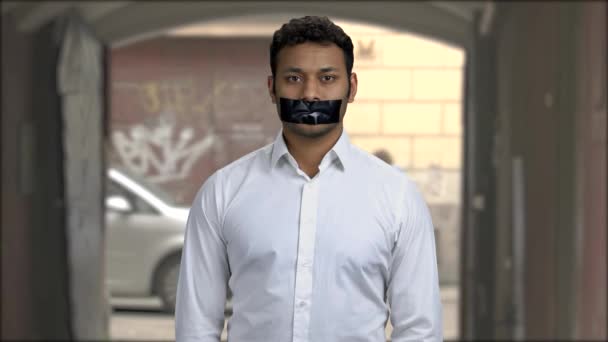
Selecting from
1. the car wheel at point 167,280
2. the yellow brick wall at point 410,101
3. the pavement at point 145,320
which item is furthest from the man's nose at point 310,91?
the yellow brick wall at point 410,101

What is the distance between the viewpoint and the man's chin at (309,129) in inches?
31.3

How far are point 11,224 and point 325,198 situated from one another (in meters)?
7.59

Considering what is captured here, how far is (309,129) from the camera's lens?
0.80m

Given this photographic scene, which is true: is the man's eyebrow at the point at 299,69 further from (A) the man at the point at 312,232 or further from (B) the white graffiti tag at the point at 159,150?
(B) the white graffiti tag at the point at 159,150

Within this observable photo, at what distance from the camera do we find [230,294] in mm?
857

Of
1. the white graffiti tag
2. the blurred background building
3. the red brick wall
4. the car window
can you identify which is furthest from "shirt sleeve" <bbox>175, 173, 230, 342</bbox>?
the white graffiti tag

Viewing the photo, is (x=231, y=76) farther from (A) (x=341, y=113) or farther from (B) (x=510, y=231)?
(A) (x=341, y=113)

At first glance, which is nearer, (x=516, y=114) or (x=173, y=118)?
(x=516, y=114)

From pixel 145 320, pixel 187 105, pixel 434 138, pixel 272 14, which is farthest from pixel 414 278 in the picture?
pixel 187 105

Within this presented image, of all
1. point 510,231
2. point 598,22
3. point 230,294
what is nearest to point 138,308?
point 510,231

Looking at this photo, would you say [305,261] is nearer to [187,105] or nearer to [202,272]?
[202,272]

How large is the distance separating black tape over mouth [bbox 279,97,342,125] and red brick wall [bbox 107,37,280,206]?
607 inches

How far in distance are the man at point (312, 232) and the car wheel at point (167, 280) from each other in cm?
1172

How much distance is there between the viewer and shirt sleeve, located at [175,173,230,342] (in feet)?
2.73
